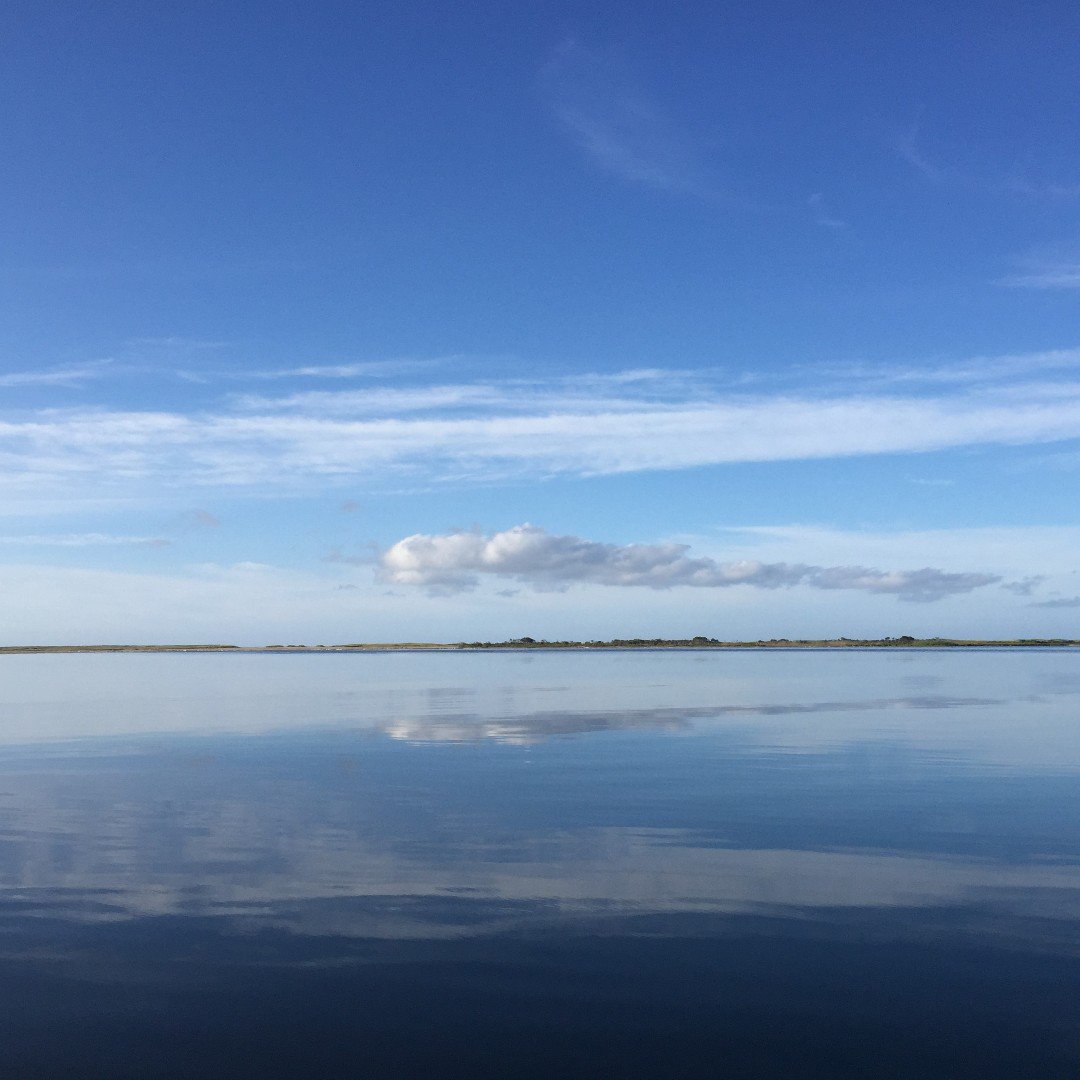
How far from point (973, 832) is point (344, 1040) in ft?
43.9

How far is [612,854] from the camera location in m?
16.2

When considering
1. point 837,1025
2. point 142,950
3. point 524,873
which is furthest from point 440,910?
point 837,1025

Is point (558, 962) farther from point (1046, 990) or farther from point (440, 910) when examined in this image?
point (1046, 990)

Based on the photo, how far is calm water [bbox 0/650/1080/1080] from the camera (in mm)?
9102

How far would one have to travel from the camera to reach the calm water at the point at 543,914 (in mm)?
9102

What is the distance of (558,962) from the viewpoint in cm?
1111

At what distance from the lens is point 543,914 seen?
1296cm

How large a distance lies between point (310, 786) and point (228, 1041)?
574 inches

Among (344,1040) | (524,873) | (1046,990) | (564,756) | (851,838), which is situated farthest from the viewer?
(564,756)

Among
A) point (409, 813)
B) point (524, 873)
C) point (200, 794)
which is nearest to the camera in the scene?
point (524, 873)

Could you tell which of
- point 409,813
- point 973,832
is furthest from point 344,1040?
point 973,832

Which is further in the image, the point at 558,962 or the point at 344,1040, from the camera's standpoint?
the point at 558,962

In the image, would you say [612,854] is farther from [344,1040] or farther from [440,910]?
[344,1040]

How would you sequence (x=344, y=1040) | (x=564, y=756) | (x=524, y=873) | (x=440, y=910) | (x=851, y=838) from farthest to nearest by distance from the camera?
(x=564, y=756) → (x=851, y=838) → (x=524, y=873) → (x=440, y=910) → (x=344, y=1040)
